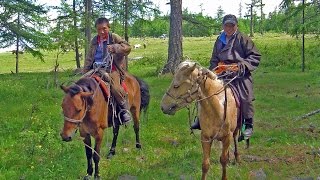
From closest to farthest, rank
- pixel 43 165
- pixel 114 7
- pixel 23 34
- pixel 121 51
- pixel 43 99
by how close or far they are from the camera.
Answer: pixel 43 165 < pixel 121 51 < pixel 43 99 < pixel 23 34 < pixel 114 7

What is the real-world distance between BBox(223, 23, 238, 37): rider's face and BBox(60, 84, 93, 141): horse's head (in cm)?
257

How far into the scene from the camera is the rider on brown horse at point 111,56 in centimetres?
856

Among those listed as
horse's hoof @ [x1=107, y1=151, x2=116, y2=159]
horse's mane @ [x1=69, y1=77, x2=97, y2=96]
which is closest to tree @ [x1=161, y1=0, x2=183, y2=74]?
horse's hoof @ [x1=107, y1=151, x2=116, y2=159]

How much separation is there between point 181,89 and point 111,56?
2.79 metres

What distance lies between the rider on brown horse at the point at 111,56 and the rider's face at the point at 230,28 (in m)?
2.09

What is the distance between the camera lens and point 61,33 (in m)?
21.3

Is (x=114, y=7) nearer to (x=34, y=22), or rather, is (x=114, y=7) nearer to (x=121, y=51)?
(x=34, y=22)

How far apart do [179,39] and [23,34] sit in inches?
287

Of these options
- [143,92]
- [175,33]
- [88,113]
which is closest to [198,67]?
[88,113]

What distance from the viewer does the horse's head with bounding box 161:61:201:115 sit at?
249 inches

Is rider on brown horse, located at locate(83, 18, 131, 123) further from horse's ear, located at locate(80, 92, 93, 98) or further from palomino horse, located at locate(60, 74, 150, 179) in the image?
horse's ear, located at locate(80, 92, 93, 98)

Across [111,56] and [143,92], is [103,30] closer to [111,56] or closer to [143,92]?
[111,56]

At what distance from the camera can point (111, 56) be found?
28.8 ft

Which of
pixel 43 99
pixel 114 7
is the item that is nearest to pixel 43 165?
pixel 43 99
